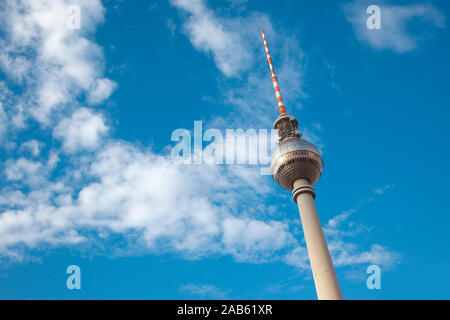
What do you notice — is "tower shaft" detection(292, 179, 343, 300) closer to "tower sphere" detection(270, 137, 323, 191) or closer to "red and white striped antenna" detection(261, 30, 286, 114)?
"tower sphere" detection(270, 137, 323, 191)

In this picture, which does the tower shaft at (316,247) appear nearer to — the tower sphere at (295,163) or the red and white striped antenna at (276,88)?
the tower sphere at (295,163)

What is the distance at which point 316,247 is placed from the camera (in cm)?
4434

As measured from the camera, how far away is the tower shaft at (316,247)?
135 ft

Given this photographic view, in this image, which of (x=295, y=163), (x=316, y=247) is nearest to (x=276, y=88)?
(x=295, y=163)

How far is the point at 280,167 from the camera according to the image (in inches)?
2124

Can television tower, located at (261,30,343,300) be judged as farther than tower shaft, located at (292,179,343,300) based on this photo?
Yes

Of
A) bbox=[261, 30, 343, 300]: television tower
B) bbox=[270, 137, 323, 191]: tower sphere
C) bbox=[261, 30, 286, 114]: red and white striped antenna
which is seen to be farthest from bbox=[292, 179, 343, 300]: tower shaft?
bbox=[261, 30, 286, 114]: red and white striped antenna

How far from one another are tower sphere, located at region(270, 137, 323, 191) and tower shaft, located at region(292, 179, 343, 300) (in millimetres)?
1274

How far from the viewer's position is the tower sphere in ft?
173

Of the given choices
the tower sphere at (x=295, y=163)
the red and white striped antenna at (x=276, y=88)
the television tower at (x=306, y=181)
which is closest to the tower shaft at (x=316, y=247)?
the television tower at (x=306, y=181)
